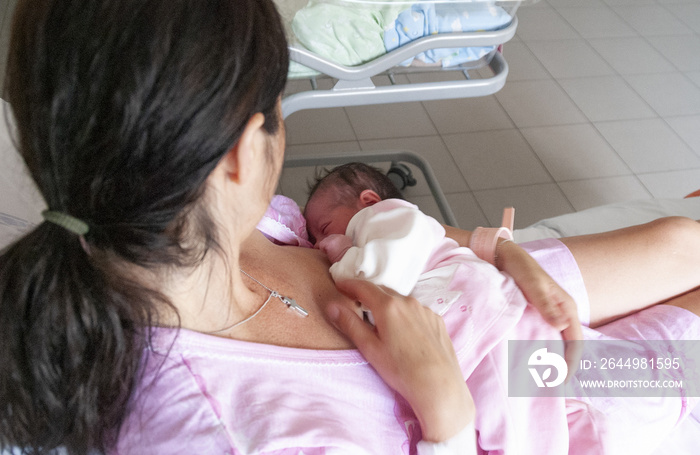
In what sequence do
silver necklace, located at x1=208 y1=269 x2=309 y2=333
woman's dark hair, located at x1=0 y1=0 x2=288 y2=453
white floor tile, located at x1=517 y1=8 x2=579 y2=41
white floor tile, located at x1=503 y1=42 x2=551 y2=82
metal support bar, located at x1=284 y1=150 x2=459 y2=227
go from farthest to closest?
white floor tile, located at x1=517 y1=8 x2=579 y2=41, white floor tile, located at x1=503 y1=42 x2=551 y2=82, metal support bar, located at x1=284 y1=150 x2=459 y2=227, silver necklace, located at x1=208 y1=269 x2=309 y2=333, woman's dark hair, located at x1=0 y1=0 x2=288 y2=453

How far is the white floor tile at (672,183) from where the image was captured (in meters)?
2.86

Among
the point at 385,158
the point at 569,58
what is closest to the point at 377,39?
the point at 385,158

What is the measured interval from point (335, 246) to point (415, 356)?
478mm

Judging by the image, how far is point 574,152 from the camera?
3094mm

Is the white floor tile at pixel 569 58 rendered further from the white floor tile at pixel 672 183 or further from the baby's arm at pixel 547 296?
the baby's arm at pixel 547 296

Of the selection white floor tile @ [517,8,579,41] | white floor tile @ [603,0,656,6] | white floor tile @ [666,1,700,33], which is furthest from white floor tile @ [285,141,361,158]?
white floor tile @ [666,1,700,33]

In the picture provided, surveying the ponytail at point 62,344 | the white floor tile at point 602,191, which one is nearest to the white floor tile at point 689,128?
the white floor tile at point 602,191

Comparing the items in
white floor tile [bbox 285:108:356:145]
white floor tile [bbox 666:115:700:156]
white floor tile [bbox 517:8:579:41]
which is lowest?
white floor tile [bbox 666:115:700:156]

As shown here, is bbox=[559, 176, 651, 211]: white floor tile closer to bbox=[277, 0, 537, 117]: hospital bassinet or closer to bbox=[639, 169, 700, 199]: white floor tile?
bbox=[639, 169, 700, 199]: white floor tile

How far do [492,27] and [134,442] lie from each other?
153 centimetres

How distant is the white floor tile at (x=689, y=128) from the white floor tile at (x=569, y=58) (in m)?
0.56

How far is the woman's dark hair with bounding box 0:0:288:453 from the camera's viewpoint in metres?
0.65

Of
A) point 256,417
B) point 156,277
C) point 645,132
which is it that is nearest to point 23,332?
point 156,277

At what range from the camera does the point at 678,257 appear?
1384 millimetres
